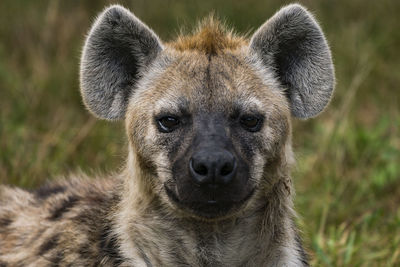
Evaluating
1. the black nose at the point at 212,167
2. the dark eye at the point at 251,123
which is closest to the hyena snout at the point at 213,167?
the black nose at the point at 212,167

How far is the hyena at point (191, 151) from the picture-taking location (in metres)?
2.99

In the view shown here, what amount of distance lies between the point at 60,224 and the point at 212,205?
74cm

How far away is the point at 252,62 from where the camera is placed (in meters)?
3.38

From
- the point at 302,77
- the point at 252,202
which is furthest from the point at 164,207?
the point at 302,77

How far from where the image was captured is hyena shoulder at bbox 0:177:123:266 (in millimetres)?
3203

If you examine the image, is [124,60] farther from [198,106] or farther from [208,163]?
[208,163]

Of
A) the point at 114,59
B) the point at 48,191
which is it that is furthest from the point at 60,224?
the point at 114,59

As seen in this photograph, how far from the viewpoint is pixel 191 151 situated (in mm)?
2912

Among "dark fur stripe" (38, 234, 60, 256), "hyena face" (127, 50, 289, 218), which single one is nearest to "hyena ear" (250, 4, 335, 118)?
"hyena face" (127, 50, 289, 218)

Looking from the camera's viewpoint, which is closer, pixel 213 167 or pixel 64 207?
pixel 213 167

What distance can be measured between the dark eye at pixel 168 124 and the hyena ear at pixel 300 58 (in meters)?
0.53

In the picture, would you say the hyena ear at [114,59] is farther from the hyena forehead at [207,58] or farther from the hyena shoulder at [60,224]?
the hyena shoulder at [60,224]

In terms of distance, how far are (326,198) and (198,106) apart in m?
1.64

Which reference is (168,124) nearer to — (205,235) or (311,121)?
(205,235)
